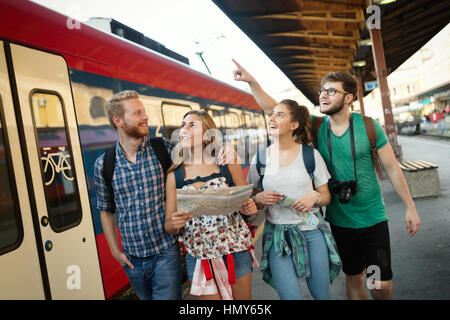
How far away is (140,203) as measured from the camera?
2.46 meters

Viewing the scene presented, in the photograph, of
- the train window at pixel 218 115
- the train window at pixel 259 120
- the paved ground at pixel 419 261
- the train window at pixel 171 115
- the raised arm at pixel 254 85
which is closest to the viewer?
the raised arm at pixel 254 85

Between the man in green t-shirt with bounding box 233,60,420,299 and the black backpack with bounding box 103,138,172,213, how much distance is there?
3.88 feet

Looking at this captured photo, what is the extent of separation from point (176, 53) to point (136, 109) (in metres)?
4.93

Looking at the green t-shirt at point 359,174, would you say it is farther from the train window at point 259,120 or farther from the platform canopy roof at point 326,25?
the train window at point 259,120

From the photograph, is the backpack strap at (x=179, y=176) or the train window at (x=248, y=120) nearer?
the backpack strap at (x=179, y=176)

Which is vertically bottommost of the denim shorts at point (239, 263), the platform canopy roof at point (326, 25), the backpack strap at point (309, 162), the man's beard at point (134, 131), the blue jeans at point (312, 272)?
the blue jeans at point (312, 272)

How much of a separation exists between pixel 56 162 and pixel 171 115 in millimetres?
2537

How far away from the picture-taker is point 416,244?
193 inches

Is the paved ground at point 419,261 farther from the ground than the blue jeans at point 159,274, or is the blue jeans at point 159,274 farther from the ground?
the blue jeans at point 159,274

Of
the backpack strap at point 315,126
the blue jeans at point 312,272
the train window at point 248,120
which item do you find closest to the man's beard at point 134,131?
the blue jeans at point 312,272

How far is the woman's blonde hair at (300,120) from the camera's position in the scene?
2717 mm

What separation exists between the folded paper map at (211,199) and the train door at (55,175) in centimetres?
151
